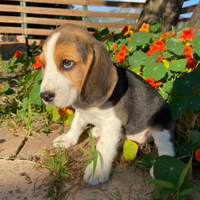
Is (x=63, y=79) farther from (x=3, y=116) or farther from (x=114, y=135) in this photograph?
(x=3, y=116)

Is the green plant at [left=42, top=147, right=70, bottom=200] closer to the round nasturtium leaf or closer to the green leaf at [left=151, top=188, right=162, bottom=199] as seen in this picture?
the round nasturtium leaf

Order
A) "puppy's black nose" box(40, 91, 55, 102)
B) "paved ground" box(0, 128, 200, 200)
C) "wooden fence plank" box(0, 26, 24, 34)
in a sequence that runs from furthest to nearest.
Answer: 1. "wooden fence plank" box(0, 26, 24, 34)
2. "paved ground" box(0, 128, 200, 200)
3. "puppy's black nose" box(40, 91, 55, 102)

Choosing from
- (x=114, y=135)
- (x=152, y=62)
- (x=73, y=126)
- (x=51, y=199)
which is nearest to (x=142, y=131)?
(x=114, y=135)

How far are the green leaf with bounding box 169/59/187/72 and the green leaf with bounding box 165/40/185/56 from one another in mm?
131

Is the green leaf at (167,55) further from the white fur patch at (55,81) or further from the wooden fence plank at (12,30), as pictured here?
the wooden fence plank at (12,30)

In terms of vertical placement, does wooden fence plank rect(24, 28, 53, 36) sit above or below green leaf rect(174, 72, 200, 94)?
below

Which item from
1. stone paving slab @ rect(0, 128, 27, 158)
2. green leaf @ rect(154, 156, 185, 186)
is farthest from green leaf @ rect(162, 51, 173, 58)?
stone paving slab @ rect(0, 128, 27, 158)

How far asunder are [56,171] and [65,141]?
23.8 inches

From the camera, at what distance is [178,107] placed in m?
2.64

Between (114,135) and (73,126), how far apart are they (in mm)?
804

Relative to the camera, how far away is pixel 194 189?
1.86 m

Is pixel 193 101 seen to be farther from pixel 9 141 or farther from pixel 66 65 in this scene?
pixel 9 141

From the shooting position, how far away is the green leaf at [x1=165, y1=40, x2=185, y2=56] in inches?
A: 136

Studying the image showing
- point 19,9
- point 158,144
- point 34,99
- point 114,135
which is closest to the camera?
point 114,135
